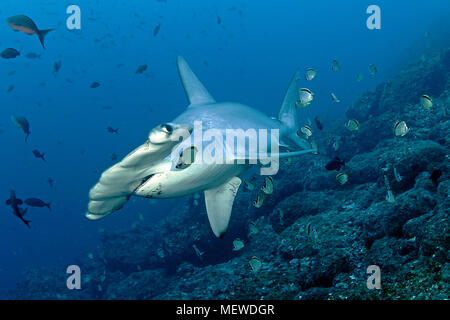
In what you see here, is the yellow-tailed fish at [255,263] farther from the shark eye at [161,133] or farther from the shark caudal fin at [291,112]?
the shark eye at [161,133]

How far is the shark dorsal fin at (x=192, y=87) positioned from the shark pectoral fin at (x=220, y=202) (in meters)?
1.86

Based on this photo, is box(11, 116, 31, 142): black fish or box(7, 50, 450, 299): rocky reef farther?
box(11, 116, 31, 142): black fish

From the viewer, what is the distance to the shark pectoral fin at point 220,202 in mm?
4465

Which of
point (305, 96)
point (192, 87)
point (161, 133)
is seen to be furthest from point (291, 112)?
point (161, 133)

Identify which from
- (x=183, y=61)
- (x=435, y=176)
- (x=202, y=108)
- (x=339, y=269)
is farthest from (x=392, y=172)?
(x=183, y=61)

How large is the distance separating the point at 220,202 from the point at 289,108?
10.6ft

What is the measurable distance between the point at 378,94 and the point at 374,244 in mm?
14160

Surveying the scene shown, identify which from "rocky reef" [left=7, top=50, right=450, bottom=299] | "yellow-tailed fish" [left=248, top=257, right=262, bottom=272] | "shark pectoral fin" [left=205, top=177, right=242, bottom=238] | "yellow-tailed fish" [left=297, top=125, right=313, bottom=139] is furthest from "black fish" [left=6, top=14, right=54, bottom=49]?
"yellow-tailed fish" [left=248, top=257, right=262, bottom=272]

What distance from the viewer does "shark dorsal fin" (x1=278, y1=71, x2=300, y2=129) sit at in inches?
251

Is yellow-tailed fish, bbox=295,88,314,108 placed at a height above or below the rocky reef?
above

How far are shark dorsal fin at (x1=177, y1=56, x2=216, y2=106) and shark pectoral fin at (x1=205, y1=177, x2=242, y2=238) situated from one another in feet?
6.09
